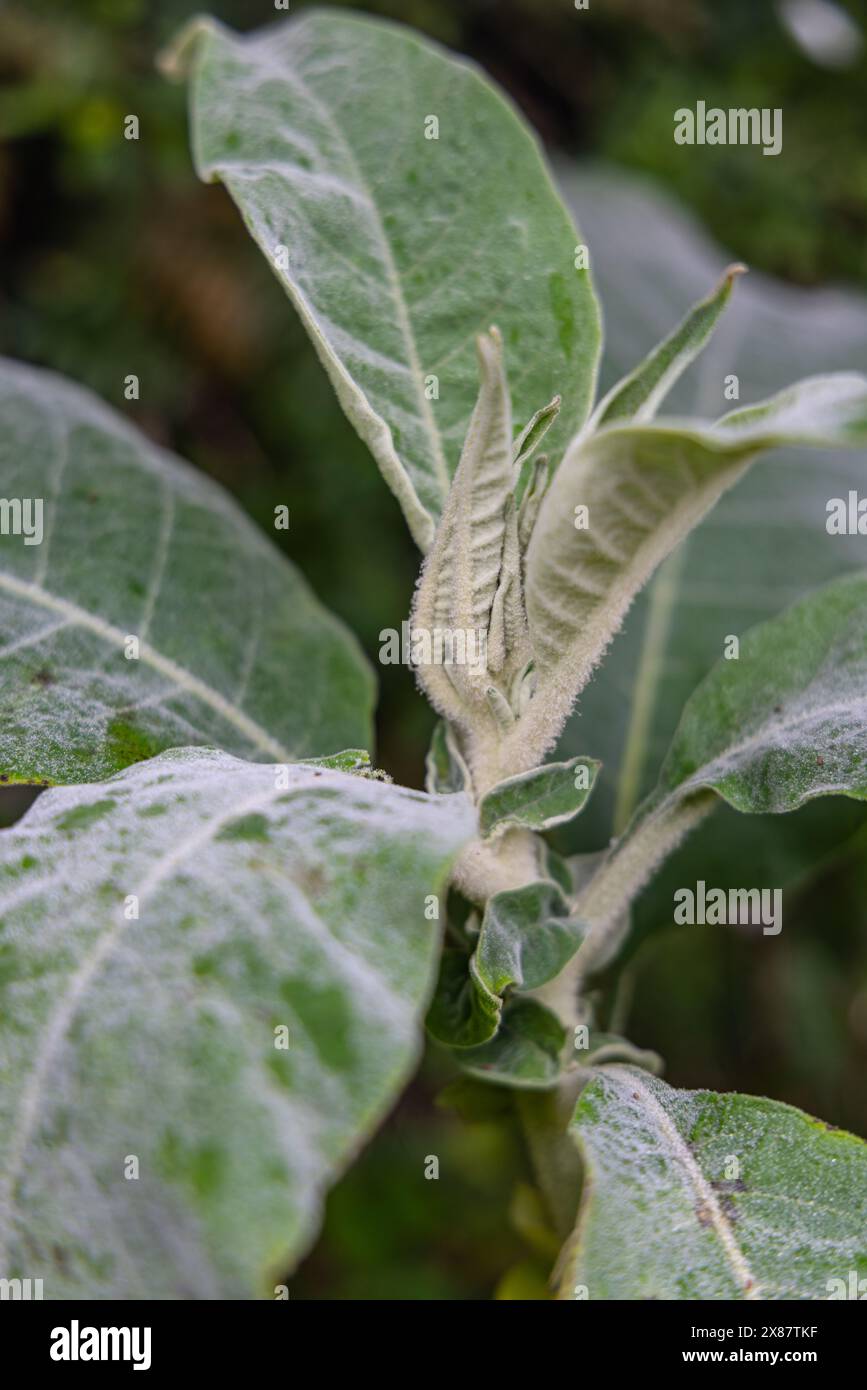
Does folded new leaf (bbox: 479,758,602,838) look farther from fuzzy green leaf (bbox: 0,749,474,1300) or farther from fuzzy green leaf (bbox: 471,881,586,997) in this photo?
fuzzy green leaf (bbox: 0,749,474,1300)

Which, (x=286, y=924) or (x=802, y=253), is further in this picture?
(x=802, y=253)

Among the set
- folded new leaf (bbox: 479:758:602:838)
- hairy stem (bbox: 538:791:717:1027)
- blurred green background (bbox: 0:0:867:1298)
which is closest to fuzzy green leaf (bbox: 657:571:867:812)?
hairy stem (bbox: 538:791:717:1027)

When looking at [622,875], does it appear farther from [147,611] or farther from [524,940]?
[147,611]

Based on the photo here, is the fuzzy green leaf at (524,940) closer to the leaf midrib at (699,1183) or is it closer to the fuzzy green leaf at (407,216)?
the leaf midrib at (699,1183)

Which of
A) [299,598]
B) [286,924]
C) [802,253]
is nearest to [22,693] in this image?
[299,598]

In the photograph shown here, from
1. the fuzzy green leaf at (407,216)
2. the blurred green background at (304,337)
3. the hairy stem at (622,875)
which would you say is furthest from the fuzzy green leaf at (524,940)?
the blurred green background at (304,337)

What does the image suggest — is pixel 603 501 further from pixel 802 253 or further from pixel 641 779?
pixel 802 253

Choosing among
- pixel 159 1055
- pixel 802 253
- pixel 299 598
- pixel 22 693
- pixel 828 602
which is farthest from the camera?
pixel 802 253

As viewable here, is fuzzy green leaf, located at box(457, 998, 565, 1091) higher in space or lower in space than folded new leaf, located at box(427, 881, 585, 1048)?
lower
